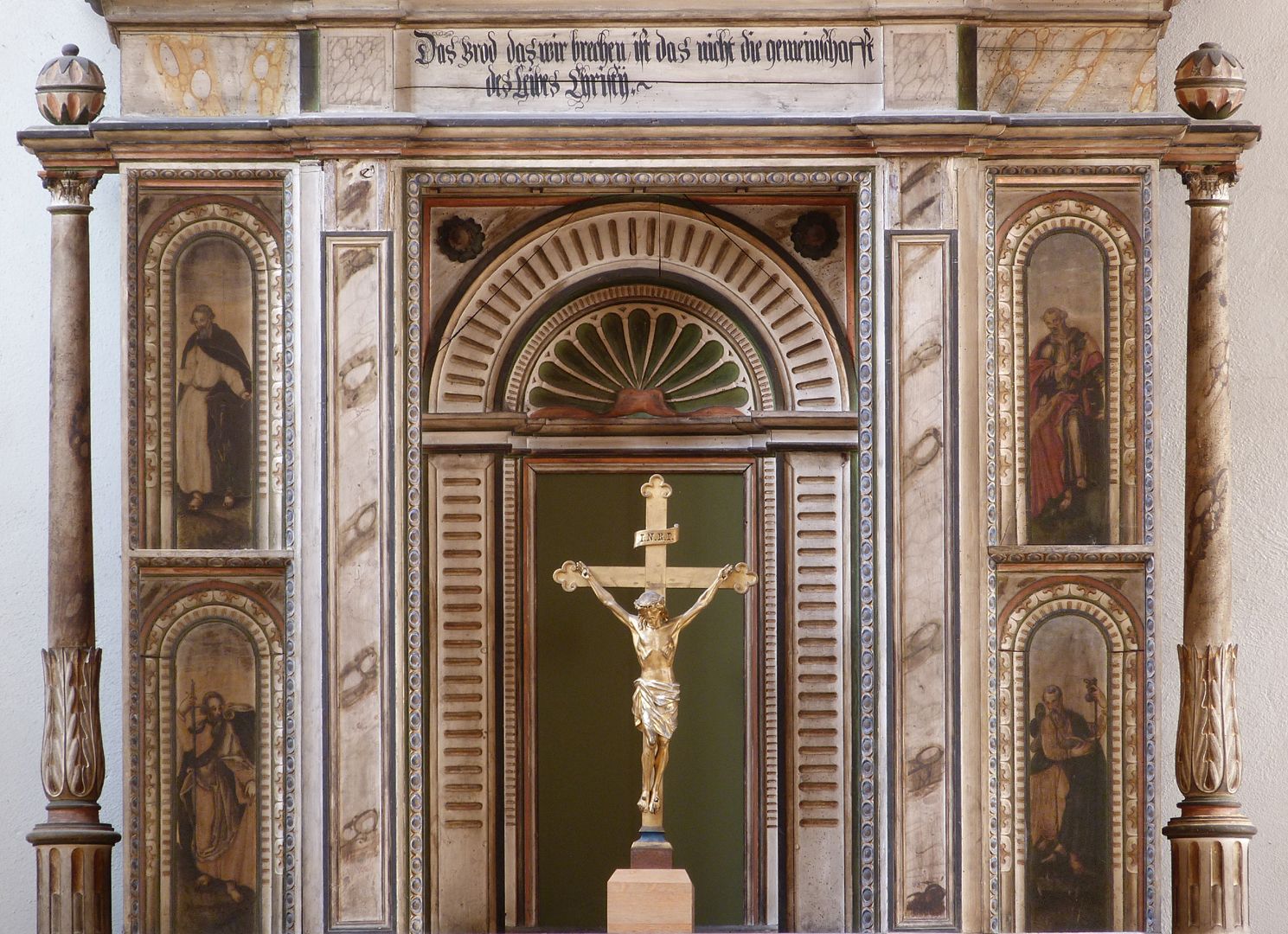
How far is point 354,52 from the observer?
284 inches

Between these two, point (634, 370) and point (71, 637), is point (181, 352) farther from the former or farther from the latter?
point (634, 370)

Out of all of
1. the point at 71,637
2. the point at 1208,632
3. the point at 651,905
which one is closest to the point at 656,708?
the point at 651,905

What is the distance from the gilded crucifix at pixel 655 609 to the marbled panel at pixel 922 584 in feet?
2.06

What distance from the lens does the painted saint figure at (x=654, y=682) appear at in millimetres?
7266

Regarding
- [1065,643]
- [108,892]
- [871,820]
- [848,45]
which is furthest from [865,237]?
[108,892]

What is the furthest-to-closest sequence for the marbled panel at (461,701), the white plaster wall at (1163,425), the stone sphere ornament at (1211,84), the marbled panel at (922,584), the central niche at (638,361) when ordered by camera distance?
the white plaster wall at (1163,425) < the central niche at (638,361) < the marbled panel at (461,701) < the stone sphere ornament at (1211,84) < the marbled panel at (922,584)

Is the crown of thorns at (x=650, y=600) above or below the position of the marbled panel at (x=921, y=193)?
below

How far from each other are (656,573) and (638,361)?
0.96 metres

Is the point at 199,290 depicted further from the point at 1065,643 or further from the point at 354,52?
the point at 1065,643

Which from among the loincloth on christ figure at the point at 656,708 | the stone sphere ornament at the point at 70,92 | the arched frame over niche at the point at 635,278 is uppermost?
the stone sphere ornament at the point at 70,92

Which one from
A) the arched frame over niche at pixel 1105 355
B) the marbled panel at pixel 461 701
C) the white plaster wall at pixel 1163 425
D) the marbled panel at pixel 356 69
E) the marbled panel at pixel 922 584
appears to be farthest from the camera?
the white plaster wall at pixel 1163 425

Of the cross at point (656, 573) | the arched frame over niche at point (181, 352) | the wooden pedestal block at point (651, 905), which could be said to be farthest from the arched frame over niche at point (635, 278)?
the wooden pedestal block at point (651, 905)

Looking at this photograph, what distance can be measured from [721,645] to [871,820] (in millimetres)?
972

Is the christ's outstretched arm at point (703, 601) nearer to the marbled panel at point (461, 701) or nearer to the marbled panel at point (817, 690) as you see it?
the marbled panel at point (817, 690)
